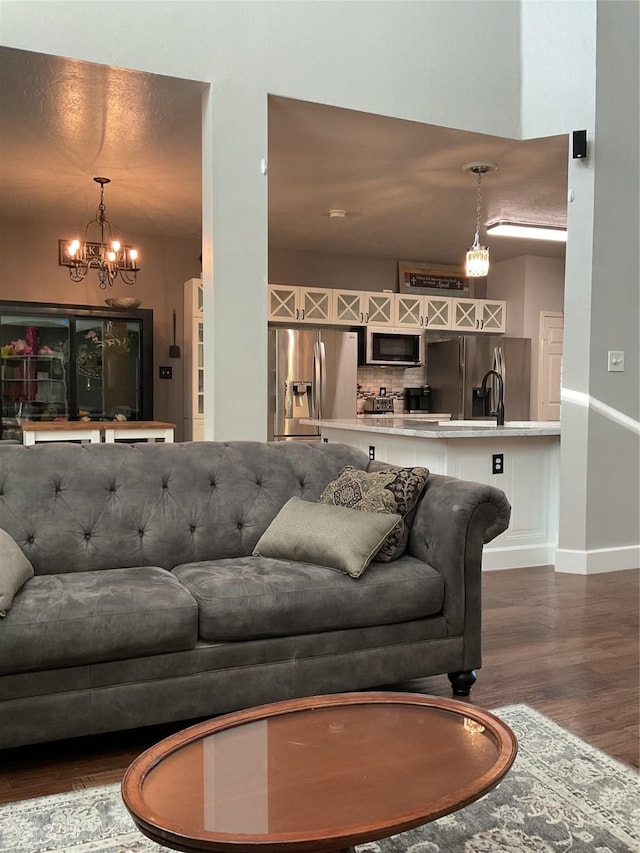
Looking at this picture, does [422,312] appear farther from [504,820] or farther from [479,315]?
[504,820]

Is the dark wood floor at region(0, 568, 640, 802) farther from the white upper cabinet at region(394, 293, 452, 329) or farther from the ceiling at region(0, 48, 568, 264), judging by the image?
the white upper cabinet at region(394, 293, 452, 329)

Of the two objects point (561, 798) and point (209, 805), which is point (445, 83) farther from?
point (209, 805)

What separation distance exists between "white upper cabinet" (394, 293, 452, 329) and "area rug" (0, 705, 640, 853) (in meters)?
6.32

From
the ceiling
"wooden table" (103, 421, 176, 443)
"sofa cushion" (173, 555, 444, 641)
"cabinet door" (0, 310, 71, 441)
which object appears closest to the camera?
"sofa cushion" (173, 555, 444, 641)

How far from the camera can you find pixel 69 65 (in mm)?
3693

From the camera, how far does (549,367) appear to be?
8.36 m

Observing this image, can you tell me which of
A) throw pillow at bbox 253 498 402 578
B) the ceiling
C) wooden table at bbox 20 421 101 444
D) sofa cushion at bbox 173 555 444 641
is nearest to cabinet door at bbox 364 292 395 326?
the ceiling

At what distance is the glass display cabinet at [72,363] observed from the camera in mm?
6488

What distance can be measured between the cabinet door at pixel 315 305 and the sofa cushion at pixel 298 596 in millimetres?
5167

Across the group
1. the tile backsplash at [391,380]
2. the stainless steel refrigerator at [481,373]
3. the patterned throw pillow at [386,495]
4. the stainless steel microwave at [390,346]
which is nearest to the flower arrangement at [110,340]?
the stainless steel microwave at [390,346]

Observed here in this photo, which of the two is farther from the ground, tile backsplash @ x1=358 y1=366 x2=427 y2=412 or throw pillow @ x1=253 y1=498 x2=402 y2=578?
tile backsplash @ x1=358 y1=366 x2=427 y2=412

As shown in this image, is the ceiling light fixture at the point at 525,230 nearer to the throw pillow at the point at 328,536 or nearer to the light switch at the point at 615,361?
the light switch at the point at 615,361

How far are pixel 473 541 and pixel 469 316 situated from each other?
6.18 meters

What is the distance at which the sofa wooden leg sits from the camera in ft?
8.34
